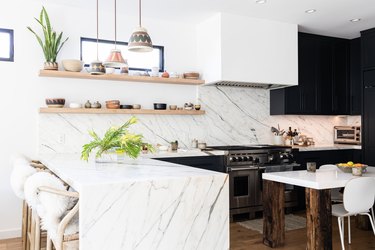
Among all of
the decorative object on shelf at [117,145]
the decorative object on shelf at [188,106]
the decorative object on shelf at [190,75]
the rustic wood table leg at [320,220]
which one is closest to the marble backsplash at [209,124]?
the decorative object on shelf at [188,106]

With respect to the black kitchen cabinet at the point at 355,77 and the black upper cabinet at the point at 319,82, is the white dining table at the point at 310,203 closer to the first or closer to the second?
the black upper cabinet at the point at 319,82

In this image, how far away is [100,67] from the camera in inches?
130

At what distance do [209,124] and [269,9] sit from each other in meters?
1.82

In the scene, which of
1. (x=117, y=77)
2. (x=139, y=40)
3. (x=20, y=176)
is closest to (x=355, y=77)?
(x=117, y=77)

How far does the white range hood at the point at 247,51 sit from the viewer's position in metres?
4.73

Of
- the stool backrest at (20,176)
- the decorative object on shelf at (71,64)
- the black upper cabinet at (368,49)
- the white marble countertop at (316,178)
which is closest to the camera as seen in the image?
the stool backrest at (20,176)

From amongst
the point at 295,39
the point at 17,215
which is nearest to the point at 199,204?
the point at 17,215

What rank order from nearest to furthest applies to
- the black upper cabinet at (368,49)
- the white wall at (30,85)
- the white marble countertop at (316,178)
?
the white marble countertop at (316,178) → the white wall at (30,85) → the black upper cabinet at (368,49)

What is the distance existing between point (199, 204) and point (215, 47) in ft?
10.3

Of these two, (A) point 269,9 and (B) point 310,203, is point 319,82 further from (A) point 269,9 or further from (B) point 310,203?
(B) point 310,203

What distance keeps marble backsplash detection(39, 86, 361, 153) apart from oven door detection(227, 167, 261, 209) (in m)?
0.72

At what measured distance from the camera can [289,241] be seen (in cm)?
379

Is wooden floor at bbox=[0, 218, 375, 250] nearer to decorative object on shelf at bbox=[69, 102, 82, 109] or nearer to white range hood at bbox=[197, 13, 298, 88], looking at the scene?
decorative object on shelf at bbox=[69, 102, 82, 109]

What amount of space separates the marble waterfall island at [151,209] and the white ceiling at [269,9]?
2.72 m
